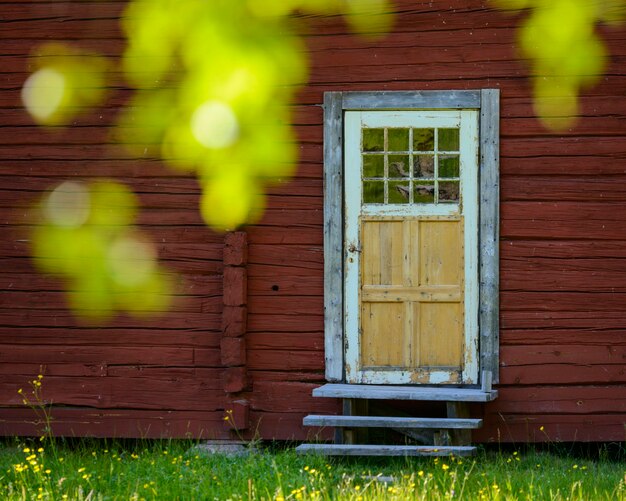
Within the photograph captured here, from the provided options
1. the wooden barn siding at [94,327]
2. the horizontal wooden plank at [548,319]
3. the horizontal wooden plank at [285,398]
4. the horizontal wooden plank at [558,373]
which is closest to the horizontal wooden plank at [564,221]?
the horizontal wooden plank at [548,319]

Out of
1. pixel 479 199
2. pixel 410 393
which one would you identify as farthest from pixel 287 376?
pixel 479 199

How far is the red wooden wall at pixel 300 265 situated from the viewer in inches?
283

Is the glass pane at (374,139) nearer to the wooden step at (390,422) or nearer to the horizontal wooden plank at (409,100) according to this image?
the horizontal wooden plank at (409,100)

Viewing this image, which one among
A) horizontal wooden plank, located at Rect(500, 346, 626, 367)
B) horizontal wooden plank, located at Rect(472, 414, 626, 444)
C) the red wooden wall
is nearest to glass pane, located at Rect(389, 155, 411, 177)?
the red wooden wall

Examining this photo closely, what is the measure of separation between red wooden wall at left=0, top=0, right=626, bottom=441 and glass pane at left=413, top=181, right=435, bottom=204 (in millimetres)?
539

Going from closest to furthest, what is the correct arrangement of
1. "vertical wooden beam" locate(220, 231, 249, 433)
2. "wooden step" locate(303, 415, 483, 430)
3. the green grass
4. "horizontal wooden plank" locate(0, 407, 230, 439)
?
the green grass → "wooden step" locate(303, 415, 483, 430) → "vertical wooden beam" locate(220, 231, 249, 433) → "horizontal wooden plank" locate(0, 407, 230, 439)

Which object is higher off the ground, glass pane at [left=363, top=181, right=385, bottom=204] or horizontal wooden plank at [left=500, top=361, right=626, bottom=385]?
glass pane at [left=363, top=181, right=385, bottom=204]

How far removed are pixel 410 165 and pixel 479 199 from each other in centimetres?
57

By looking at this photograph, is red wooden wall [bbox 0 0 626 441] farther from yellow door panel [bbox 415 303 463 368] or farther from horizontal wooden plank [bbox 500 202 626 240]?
yellow door panel [bbox 415 303 463 368]

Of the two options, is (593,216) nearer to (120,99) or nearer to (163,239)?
(163,239)

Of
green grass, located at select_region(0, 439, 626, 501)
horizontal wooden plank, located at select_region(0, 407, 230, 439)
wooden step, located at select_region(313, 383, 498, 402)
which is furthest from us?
horizontal wooden plank, located at select_region(0, 407, 230, 439)

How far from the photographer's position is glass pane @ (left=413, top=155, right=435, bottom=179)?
7.28m

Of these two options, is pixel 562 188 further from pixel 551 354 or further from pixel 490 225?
pixel 551 354

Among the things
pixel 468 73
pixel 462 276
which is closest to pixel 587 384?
pixel 462 276
